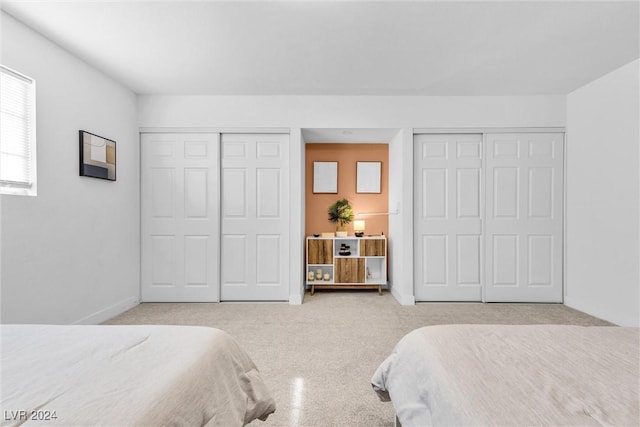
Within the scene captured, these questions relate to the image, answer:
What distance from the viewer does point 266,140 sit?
3.89m

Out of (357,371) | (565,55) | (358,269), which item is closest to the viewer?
(357,371)

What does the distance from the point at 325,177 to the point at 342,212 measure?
24.1 inches

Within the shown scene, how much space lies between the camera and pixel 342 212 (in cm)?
452

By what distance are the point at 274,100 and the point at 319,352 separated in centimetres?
286

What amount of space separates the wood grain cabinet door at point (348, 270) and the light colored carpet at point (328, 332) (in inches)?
7.9

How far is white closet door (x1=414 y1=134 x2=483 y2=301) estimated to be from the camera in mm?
3852

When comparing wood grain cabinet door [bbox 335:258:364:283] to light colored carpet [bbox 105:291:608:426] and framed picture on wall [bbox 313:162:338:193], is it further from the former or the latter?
framed picture on wall [bbox 313:162:338:193]

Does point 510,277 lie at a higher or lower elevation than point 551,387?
lower

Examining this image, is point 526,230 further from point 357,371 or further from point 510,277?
point 357,371

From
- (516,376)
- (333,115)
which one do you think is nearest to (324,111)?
(333,115)

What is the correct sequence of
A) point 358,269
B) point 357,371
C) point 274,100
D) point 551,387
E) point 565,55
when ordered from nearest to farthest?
point 551,387 < point 357,371 < point 565,55 < point 274,100 < point 358,269

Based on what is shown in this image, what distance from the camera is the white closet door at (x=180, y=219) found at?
3.82m

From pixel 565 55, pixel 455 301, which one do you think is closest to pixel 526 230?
pixel 455 301

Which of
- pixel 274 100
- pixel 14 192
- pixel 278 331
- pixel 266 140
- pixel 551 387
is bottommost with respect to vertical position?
pixel 278 331
